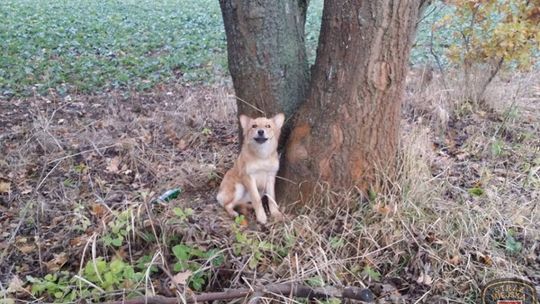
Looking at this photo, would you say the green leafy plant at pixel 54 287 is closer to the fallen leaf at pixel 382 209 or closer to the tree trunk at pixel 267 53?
the tree trunk at pixel 267 53

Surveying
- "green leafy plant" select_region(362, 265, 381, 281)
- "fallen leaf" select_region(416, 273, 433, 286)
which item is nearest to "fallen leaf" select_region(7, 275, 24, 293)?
"green leafy plant" select_region(362, 265, 381, 281)

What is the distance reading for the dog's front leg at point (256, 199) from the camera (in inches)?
140

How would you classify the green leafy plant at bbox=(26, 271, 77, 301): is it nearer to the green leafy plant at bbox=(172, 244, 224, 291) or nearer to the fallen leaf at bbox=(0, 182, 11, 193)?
the green leafy plant at bbox=(172, 244, 224, 291)

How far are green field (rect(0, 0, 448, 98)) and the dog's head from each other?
4.49 meters

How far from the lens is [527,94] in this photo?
6309 millimetres

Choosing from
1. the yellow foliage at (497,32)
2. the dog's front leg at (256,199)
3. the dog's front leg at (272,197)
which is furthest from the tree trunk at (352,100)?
the yellow foliage at (497,32)

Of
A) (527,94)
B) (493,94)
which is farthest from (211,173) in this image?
(527,94)

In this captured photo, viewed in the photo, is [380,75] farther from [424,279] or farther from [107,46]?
[107,46]

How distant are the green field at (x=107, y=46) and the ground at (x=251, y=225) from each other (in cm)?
296

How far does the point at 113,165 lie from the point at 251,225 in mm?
1787

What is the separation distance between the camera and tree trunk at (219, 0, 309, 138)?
3551 millimetres

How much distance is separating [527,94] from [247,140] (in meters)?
4.47

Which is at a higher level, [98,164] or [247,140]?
[247,140]

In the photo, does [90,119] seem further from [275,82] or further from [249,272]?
[249,272]
